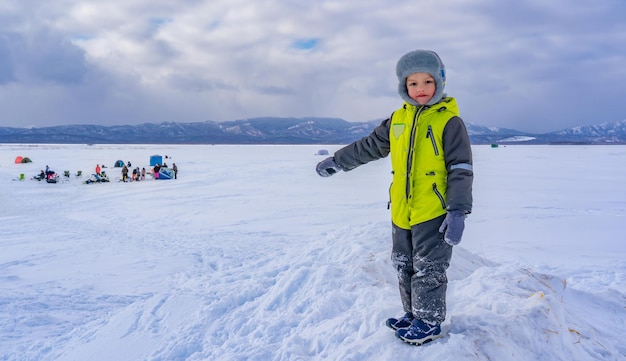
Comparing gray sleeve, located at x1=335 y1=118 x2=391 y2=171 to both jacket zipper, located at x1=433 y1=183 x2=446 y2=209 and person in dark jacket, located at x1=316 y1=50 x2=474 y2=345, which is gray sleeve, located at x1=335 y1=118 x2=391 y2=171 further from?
jacket zipper, located at x1=433 y1=183 x2=446 y2=209

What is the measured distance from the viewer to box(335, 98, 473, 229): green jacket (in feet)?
7.26

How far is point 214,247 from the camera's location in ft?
23.2

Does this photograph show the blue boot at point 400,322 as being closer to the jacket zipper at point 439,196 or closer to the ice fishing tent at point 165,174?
the jacket zipper at point 439,196

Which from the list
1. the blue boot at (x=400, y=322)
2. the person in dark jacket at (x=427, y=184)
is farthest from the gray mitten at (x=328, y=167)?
the blue boot at (x=400, y=322)

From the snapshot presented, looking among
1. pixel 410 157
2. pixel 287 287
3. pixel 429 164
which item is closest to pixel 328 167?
pixel 410 157

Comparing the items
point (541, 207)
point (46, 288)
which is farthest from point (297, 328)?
point (541, 207)

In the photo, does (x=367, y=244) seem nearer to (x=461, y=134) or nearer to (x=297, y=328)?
(x=297, y=328)

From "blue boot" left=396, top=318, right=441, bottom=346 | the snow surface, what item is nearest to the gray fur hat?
"blue boot" left=396, top=318, right=441, bottom=346

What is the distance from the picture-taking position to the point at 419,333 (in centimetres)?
234

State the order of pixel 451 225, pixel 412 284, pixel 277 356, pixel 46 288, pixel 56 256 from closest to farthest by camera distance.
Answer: pixel 451 225 → pixel 412 284 → pixel 277 356 → pixel 46 288 → pixel 56 256

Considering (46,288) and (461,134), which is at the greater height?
(461,134)

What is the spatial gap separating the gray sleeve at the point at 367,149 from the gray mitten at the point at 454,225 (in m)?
0.68

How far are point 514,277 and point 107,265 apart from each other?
216 inches

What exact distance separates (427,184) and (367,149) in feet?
1.75
